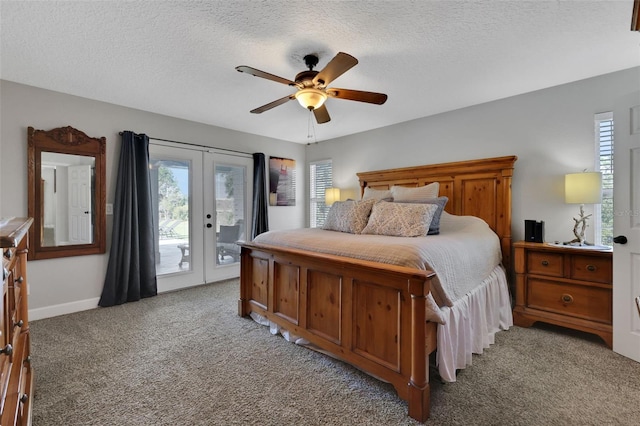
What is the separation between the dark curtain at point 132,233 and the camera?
345 centimetres

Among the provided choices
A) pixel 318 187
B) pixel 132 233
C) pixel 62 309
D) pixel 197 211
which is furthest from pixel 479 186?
pixel 62 309

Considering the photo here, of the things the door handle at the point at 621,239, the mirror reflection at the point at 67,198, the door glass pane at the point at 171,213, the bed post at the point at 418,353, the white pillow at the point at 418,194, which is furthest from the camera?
the door glass pane at the point at 171,213

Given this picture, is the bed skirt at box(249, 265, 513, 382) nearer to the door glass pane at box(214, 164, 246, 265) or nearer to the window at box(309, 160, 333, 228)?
the door glass pane at box(214, 164, 246, 265)

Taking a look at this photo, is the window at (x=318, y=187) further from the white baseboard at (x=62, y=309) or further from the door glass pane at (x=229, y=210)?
the white baseboard at (x=62, y=309)

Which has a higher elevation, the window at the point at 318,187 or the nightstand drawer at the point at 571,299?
the window at the point at 318,187

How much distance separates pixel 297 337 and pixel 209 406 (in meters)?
0.90

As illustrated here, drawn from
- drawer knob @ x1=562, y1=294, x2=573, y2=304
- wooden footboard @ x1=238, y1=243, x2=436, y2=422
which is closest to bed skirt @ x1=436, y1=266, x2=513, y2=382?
wooden footboard @ x1=238, y1=243, x2=436, y2=422

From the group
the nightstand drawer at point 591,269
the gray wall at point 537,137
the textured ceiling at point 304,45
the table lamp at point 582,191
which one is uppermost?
the textured ceiling at point 304,45

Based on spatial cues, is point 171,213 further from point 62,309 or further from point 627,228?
point 627,228

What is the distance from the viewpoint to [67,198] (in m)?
3.25

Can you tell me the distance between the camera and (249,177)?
4.85m

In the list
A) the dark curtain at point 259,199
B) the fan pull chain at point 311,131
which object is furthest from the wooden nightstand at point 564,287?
the dark curtain at point 259,199

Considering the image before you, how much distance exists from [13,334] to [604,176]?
4478mm

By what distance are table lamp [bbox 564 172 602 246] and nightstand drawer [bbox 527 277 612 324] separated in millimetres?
432
